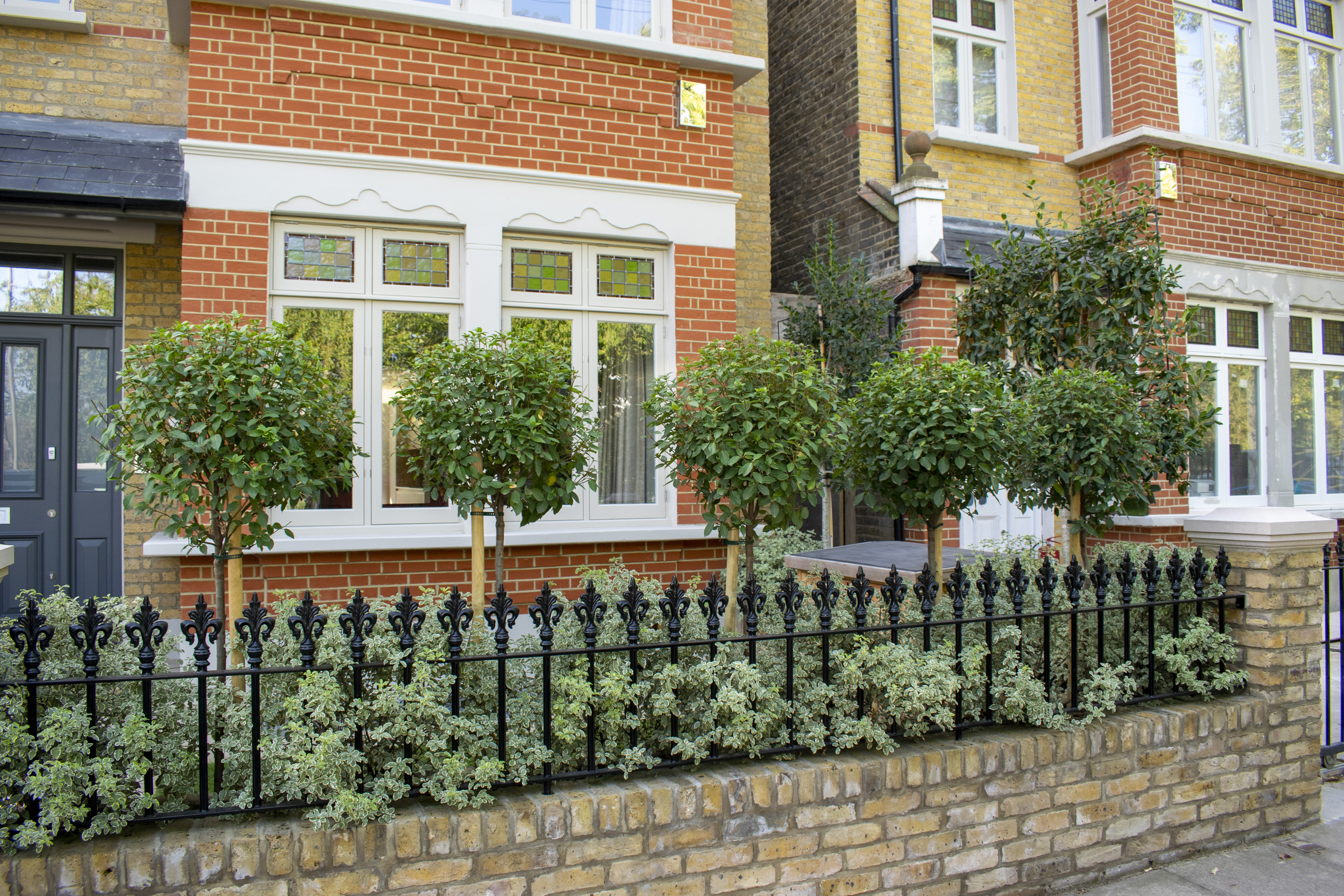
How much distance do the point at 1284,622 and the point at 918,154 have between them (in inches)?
223

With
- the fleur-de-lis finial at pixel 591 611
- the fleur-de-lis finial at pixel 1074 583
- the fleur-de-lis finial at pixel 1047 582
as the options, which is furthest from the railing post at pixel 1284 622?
the fleur-de-lis finial at pixel 591 611

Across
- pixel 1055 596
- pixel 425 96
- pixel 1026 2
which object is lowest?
pixel 1055 596

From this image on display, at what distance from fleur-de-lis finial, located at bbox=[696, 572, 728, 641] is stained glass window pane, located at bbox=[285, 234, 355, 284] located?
13.9ft

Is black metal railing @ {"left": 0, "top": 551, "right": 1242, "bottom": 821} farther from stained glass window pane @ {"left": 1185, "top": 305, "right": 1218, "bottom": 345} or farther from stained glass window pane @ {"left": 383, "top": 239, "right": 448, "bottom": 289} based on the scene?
stained glass window pane @ {"left": 1185, "top": 305, "right": 1218, "bottom": 345}

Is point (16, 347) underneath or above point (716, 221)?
underneath

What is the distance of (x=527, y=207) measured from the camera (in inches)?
264

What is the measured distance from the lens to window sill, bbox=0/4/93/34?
6250mm

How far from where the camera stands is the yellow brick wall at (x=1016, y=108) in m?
9.09

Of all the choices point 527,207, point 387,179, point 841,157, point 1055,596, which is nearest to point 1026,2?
point 841,157

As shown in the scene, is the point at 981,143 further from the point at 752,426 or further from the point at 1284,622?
the point at 752,426

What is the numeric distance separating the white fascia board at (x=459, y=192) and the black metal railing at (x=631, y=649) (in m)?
3.42

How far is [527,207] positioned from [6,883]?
521 centimetres

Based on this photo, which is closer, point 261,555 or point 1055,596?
point 1055,596

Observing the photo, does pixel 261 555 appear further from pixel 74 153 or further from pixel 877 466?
pixel 877 466
